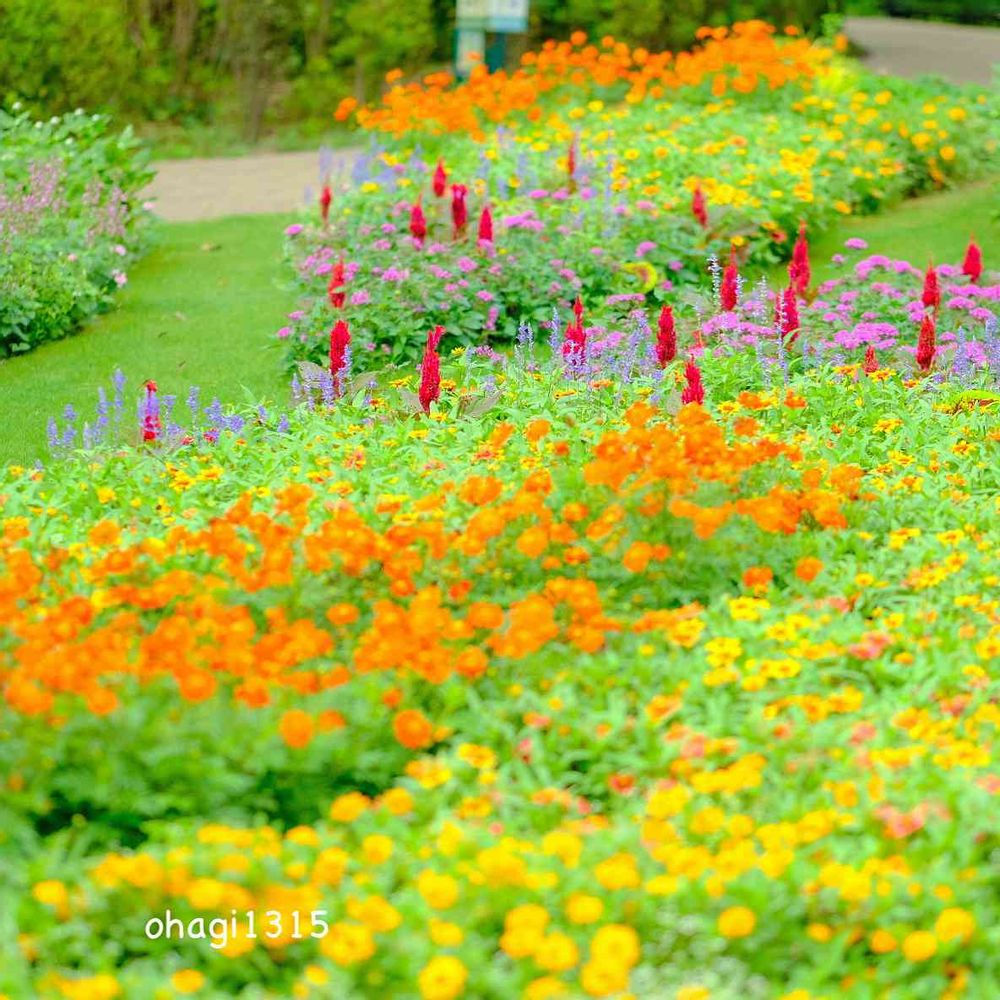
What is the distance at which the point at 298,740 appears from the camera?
3.16 metres

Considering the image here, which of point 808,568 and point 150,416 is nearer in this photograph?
point 808,568

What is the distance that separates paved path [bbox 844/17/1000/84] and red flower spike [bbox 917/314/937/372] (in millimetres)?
13024

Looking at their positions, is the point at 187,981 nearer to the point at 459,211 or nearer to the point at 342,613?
the point at 342,613

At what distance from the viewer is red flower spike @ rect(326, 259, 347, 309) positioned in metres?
7.25

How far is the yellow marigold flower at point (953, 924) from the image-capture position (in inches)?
113

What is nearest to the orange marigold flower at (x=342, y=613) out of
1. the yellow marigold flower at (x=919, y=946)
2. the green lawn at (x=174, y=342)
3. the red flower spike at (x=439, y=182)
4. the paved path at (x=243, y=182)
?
the yellow marigold flower at (x=919, y=946)

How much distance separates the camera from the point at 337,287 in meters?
7.30

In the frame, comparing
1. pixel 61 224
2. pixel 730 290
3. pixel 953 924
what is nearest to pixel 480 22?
pixel 61 224

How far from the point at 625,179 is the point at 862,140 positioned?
2.73 meters

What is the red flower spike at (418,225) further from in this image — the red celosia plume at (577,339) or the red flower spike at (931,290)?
the red flower spike at (931,290)

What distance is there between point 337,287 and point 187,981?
4930mm

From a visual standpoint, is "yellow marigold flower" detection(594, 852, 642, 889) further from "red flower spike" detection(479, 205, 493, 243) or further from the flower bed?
"red flower spike" detection(479, 205, 493, 243)

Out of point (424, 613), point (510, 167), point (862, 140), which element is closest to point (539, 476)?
point (424, 613)

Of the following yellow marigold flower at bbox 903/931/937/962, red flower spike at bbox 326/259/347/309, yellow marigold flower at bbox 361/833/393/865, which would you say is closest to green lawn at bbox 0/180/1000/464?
red flower spike at bbox 326/259/347/309
